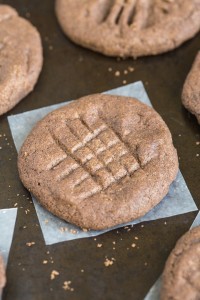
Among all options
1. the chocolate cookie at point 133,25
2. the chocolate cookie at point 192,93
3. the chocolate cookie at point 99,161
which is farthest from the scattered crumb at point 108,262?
the chocolate cookie at point 133,25

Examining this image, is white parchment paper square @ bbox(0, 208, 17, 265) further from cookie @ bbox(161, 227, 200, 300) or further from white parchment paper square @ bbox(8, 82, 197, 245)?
cookie @ bbox(161, 227, 200, 300)

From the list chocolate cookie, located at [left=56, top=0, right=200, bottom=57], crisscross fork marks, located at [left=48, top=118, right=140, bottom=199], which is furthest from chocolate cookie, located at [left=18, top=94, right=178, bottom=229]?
chocolate cookie, located at [left=56, top=0, right=200, bottom=57]

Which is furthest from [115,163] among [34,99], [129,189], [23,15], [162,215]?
[23,15]

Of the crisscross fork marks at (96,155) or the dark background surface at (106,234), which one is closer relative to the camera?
the dark background surface at (106,234)

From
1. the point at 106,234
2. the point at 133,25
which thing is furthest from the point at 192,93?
the point at 106,234

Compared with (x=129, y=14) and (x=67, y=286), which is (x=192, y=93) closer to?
(x=129, y=14)

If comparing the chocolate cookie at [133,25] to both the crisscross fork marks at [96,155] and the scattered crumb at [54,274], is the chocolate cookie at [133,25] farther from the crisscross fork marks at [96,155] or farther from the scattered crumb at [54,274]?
the scattered crumb at [54,274]
